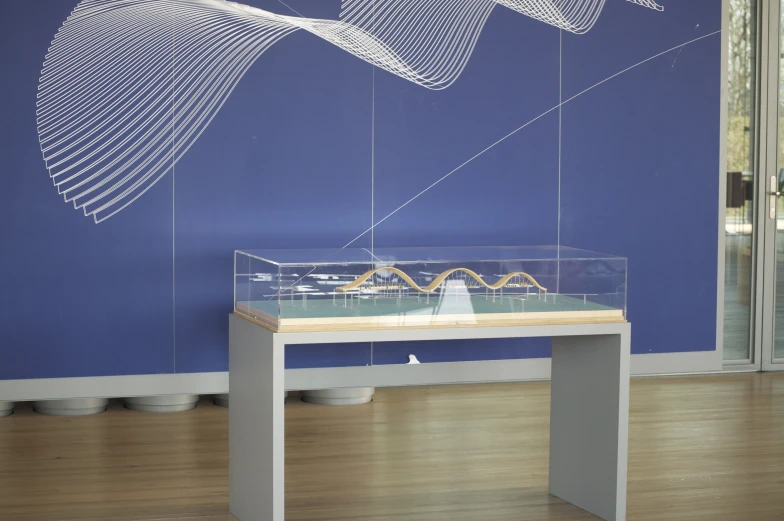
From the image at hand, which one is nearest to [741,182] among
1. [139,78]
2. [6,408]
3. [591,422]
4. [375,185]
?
[375,185]

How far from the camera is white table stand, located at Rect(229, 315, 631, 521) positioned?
3311mm

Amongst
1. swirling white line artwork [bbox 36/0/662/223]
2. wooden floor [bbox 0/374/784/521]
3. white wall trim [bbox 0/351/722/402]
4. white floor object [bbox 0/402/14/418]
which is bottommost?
wooden floor [bbox 0/374/784/521]

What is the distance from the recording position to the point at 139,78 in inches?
203

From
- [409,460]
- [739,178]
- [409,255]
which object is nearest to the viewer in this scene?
[409,255]

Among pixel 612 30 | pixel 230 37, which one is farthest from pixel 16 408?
pixel 612 30

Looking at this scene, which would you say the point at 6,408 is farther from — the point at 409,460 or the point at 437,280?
the point at 437,280

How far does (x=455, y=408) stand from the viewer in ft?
17.5

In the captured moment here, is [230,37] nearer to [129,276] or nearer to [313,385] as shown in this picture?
[129,276]

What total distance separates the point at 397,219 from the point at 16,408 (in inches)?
87.2

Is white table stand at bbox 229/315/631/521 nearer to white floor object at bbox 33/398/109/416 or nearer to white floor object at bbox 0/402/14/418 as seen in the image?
white floor object at bbox 33/398/109/416

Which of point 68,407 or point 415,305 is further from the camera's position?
point 68,407

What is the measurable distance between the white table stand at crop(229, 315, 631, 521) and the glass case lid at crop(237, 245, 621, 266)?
0.78 feet

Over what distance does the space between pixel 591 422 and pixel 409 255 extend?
901mm

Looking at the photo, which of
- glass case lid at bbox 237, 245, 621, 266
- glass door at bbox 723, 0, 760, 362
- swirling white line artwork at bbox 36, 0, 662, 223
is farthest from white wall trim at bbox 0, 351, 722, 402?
glass case lid at bbox 237, 245, 621, 266
